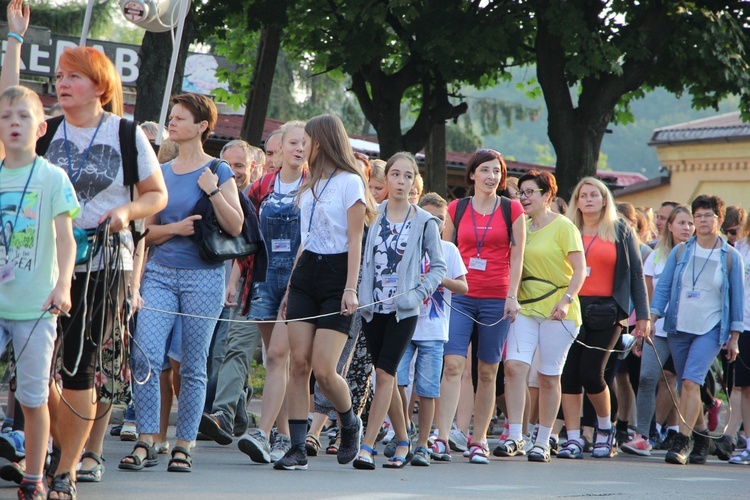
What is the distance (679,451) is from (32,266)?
619 centimetres

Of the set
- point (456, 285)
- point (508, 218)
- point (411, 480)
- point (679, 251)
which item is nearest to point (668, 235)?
point (679, 251)

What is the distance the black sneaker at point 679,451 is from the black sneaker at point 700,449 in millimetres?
58

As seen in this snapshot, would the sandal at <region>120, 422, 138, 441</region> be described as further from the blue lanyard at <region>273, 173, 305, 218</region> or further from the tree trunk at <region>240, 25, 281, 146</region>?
the tree trunk at <region>240, 25, 281, 146</region>

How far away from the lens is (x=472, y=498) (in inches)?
258

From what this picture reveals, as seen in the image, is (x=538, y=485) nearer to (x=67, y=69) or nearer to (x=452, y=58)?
(x=67, y=69)

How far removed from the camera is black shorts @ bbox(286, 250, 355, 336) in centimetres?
708

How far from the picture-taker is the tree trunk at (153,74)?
1427cm

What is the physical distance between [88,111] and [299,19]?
14.5 m

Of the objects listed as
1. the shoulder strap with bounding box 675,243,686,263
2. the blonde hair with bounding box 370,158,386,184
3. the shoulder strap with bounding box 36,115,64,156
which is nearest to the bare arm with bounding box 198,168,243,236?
the shoulder strap with bounding box 36,115,64,156

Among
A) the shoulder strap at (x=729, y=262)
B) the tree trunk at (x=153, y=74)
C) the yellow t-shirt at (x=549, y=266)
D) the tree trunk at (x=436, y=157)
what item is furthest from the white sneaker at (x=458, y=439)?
the tree trunk at (x=436, y=157)

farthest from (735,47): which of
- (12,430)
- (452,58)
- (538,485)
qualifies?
(12,430)

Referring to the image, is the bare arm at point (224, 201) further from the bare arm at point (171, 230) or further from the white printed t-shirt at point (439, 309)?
the white printed t-shirt at point (439, 309)

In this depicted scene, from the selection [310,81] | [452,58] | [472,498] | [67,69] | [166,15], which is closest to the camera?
[67,69]

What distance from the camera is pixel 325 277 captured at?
714 cm
